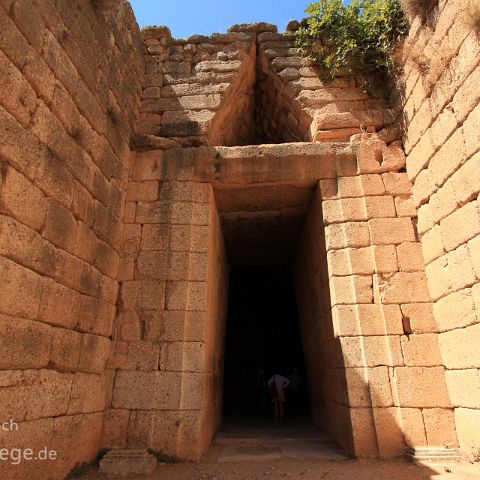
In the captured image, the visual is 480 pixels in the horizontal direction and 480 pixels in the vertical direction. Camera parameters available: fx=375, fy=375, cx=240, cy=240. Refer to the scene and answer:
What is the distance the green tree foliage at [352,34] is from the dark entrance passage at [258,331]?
6.23 m

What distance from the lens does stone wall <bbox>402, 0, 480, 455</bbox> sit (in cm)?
388

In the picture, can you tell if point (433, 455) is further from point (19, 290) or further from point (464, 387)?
point (19, 290)

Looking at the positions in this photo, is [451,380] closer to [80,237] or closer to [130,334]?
[130,334]

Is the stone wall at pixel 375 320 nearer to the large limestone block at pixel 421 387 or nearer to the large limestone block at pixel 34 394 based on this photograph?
the large limestone block at pixel 421 387

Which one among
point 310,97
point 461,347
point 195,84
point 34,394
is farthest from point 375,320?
point 195,84

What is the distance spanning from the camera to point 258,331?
12320 millimetres

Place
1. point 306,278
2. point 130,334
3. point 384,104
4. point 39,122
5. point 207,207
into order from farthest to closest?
1. point 306,278
2. point 384,104
3. point 207,207
4. point 130,334
5. point 39,122

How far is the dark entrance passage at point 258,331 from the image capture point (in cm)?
1141

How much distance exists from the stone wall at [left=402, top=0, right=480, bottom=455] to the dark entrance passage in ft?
21.7

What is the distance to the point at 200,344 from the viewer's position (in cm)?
473

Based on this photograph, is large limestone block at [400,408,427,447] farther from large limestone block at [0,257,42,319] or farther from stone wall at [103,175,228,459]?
large limestone block at [0,257,42,319]

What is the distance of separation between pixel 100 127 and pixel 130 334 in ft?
8.72

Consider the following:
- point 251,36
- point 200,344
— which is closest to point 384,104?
point 251,36

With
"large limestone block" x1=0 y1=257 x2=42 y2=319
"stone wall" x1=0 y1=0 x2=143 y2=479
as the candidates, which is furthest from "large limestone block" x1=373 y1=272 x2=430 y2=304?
"large limestone block" x1=0 y1=257 x2=42 y2=319
